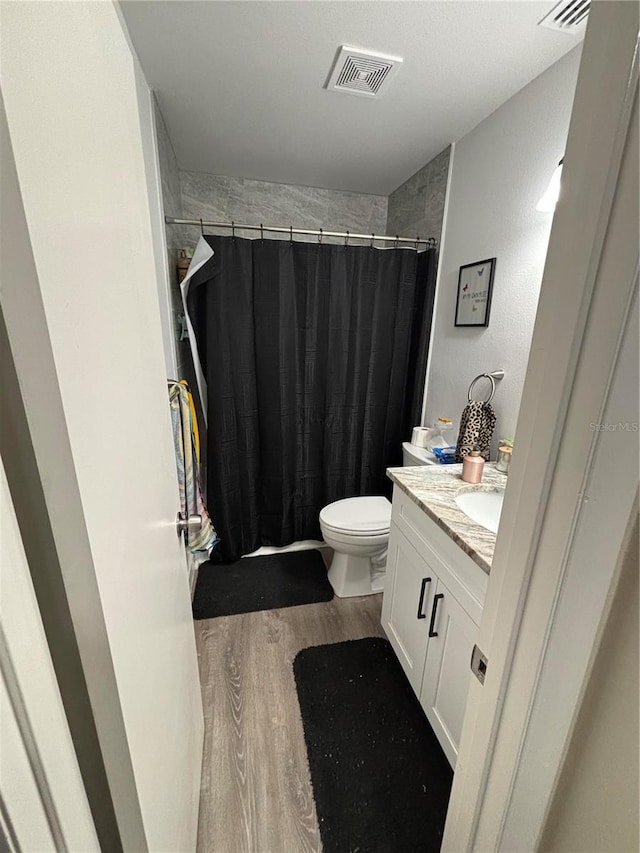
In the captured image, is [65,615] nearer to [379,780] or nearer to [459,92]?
[379,780]

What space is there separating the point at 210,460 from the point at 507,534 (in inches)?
68.1

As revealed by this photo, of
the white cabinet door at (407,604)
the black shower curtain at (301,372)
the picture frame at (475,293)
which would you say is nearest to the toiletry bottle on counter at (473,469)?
the white cabinet door at (407,604)

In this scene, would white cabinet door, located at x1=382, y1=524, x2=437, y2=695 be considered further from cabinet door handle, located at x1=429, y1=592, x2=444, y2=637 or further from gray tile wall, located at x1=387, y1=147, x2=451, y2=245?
gray tile wall, located at x1=387, y1=147, x2=451, y2=245

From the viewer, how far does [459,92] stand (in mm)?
1412

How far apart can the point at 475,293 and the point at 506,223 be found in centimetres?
31

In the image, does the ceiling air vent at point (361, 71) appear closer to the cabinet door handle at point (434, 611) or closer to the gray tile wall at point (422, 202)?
the gray tile wall at point (422, 202)

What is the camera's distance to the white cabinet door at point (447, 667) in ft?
3.42

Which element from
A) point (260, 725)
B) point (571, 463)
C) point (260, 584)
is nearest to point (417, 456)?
point (260, 584)

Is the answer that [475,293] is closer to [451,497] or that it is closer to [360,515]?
[451,497]

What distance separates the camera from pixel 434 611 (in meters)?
1.18

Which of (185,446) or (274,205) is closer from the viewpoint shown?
(185,446)

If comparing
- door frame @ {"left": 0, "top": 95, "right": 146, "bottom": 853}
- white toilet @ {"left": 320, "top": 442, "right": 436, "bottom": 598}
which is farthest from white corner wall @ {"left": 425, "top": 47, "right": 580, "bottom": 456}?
door frame @ {"left": 0, "top": 95, "right": 146, "bottom": 853}

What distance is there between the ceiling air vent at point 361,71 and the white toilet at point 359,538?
1.63m

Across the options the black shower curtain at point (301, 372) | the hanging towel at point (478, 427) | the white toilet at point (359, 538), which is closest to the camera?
the hanging towel at point (478, 427)
